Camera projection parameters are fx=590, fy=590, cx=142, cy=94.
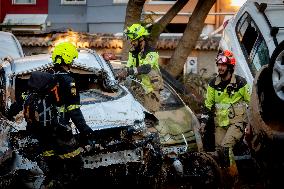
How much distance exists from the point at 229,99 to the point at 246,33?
1.37 metres

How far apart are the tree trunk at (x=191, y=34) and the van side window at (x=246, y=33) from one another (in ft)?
11.8

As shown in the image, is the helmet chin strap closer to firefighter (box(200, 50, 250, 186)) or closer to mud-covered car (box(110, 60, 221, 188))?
firefighter (box(200, 50, 250, 186))

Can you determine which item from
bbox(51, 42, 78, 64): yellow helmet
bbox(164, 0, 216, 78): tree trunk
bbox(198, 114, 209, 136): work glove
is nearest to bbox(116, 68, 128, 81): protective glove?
bbox(198, 114, 209, 136): work glove

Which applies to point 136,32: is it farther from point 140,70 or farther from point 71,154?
point 71,154

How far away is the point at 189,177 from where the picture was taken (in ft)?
23.5

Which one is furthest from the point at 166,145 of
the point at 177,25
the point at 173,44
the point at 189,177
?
the point at 177,25

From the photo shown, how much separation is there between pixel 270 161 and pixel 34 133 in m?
2.58

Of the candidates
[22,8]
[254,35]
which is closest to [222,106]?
[254,35]

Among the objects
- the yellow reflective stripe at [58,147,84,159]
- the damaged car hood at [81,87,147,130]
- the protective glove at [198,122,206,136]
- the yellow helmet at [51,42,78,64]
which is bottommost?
the protective glove at [198,122,206,136]

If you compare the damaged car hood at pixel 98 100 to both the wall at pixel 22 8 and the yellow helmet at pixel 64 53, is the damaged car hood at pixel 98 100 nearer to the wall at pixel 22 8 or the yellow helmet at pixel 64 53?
the yellow helmet at pixel 64 53

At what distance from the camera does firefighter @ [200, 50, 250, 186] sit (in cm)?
721

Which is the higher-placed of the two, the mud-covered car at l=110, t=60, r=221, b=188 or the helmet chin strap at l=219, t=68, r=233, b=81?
the helmet chin strap at l=219, t=68, r=233, b=81

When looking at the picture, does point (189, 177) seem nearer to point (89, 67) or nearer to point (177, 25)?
point (89, 67)

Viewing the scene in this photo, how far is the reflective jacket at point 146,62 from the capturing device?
895cm
